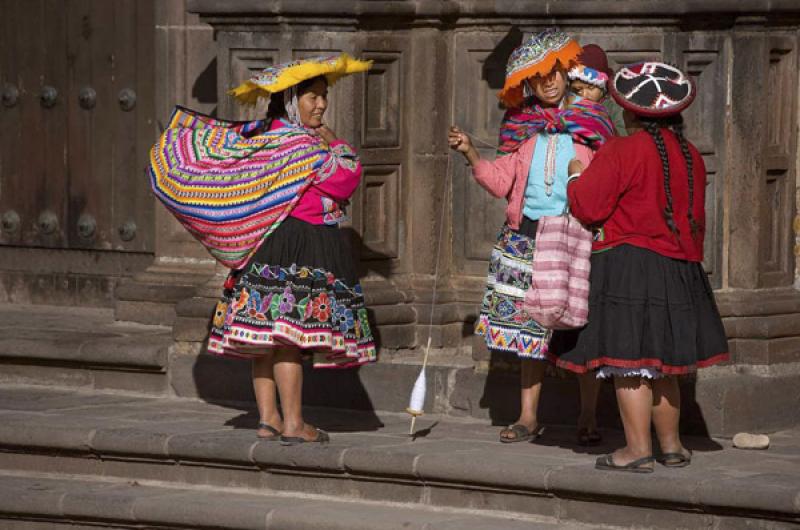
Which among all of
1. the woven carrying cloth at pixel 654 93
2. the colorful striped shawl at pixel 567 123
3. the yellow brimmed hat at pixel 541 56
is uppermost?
the yellow brimmed hat at pixel 541 56

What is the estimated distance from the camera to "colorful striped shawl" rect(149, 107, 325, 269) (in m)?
8.77

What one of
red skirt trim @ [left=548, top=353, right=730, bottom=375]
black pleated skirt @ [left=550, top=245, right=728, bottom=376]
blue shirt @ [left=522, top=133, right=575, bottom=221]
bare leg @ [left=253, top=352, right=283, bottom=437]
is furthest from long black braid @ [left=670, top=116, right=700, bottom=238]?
bare leg @ [left=253, top=352, right=283, bottom=437]

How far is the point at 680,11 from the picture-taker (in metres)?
9.50

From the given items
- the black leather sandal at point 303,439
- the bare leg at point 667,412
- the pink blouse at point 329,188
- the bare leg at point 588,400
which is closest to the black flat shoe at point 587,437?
the bare leg at point 588,400

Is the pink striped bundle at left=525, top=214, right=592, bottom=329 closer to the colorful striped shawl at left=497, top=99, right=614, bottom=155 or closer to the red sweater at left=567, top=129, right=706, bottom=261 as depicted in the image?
the red sweater at left=567, top=129, right=706, bottom=261

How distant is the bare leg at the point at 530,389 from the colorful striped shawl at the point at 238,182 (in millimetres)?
1286

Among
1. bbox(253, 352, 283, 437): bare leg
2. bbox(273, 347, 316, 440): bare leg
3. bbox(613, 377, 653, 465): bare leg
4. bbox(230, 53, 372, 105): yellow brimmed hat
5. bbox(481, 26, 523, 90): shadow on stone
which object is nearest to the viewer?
bbox(613, 377, 653, 465): bare leg

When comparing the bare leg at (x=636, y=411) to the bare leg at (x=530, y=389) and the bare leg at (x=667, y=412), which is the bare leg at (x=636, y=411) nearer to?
the bare leg at (x=667, y=412)

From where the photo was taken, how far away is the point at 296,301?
8742 millimetres

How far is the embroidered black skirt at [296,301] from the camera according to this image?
873 cm

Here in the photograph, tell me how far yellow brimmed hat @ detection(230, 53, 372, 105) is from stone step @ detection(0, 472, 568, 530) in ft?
5.62

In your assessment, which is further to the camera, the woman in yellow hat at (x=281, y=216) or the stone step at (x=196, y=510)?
the woman in yellow hat at (x=281, y=216)

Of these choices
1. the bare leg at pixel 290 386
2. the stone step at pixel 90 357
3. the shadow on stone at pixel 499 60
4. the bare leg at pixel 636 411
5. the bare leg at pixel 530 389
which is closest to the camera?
the bare leg at pixel 636 411

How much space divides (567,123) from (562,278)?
0.80 metres
